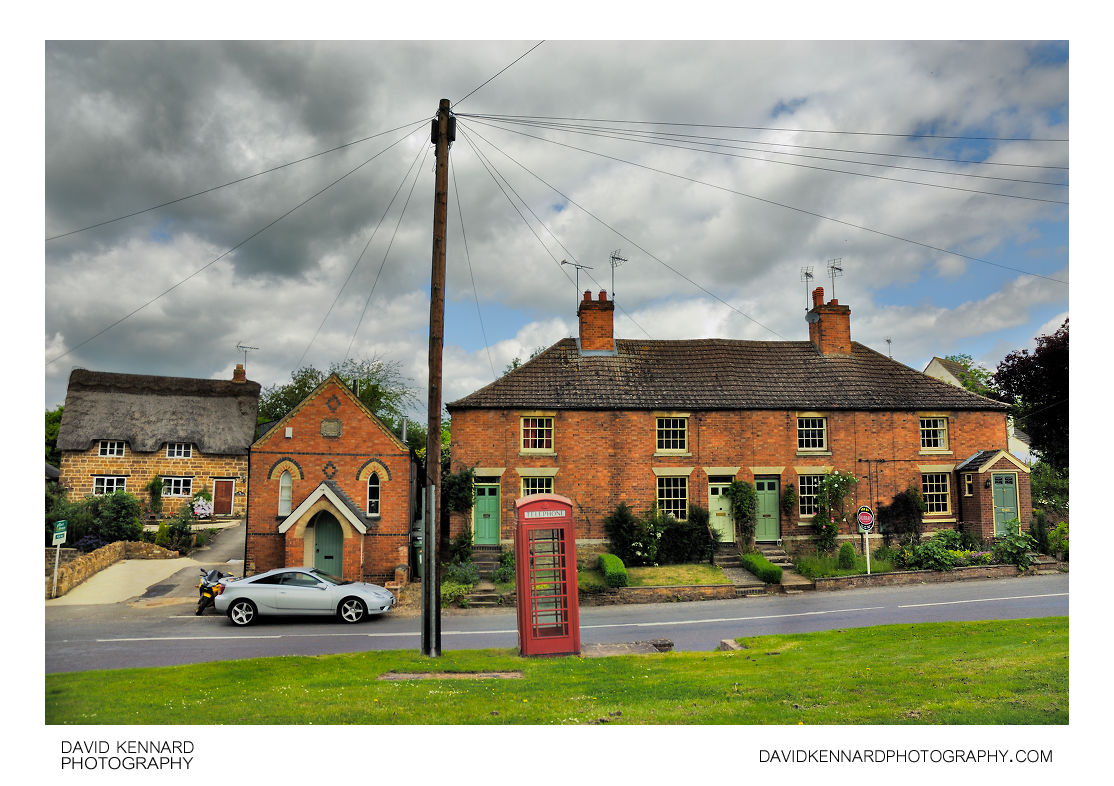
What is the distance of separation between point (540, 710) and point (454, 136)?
970cm

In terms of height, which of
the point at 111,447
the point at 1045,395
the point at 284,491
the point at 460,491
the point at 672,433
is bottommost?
the point at 460,491

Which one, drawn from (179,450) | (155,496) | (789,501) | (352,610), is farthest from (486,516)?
(179,450)

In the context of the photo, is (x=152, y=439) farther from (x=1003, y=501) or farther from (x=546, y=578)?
(x=1003, y=501)

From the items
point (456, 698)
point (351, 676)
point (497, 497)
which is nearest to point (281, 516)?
→ point (497, 497)

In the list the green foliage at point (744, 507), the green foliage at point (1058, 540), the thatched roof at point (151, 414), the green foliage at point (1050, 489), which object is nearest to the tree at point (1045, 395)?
the green foliage at point (1050, 489)

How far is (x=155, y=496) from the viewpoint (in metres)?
30.4

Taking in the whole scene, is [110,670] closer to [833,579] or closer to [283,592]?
[283,592]

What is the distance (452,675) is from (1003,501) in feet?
69.4

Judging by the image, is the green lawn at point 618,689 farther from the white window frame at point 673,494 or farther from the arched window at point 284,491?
the white window frame at point 673,494

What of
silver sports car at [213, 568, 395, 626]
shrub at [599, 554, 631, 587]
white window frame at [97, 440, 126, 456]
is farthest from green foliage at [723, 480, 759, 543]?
white window frame at [97, 440, 126, 456]

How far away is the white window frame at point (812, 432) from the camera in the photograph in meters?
22.0

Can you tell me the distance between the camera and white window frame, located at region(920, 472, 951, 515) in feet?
73.2

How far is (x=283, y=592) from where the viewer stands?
47.2 ft

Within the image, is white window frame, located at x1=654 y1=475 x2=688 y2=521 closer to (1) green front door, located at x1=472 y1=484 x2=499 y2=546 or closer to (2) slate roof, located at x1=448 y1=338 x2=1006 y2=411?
(2) slate roof, located at x1=448 y1=338 x2=1006 y2=411
